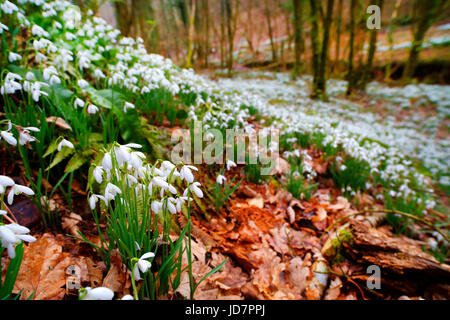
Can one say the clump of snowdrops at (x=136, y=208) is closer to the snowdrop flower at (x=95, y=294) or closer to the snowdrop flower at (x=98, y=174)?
the snowdrop flower at (x=98, y=174)

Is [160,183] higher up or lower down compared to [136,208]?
higher up

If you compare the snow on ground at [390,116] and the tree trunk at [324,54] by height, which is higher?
the tree trunk at [324,54]

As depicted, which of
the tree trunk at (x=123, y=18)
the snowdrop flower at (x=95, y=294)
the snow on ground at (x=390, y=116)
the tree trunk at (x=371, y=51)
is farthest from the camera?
the tree trunk at (x=371, y=51)

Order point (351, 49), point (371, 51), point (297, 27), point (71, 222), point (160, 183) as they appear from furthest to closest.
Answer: point (297, 27), point (351, 49), point (371, 51), point (71, 222), point (160, 183)

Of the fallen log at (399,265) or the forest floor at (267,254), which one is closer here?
the forest floor at (267,254)

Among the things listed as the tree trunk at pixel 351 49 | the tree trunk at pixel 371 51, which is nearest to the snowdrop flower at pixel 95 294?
the tree trunk at pixel 371 51

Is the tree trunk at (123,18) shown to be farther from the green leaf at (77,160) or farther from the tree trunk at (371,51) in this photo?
the tree trunk at (371,51)

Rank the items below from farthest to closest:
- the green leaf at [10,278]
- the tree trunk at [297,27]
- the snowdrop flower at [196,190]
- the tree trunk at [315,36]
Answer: the tree trunk at [297,27] → the tree trunk at [315,36] → the snowdrop flower at [196,190] → the green leaf at [10,278]

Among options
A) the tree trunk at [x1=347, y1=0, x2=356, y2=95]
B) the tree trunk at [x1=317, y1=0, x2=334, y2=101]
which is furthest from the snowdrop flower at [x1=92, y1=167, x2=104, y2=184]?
the tree trunk at [x1=347, y1=0, x2=356, y2=95]

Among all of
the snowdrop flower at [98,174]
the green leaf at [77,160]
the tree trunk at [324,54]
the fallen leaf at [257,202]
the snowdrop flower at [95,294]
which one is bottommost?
the fallen leaf at [257,202]

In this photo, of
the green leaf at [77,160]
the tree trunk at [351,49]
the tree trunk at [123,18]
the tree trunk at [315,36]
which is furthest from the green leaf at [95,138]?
the tree trunk at [351,49]

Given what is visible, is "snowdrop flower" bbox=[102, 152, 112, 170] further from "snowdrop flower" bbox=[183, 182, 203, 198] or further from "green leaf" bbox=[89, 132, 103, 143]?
"green leaf" bbox=[89, 132, 103, 143]

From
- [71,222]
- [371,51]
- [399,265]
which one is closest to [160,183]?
[71,222]

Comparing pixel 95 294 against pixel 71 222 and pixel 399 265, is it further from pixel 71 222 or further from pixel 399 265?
pixel 399 265
